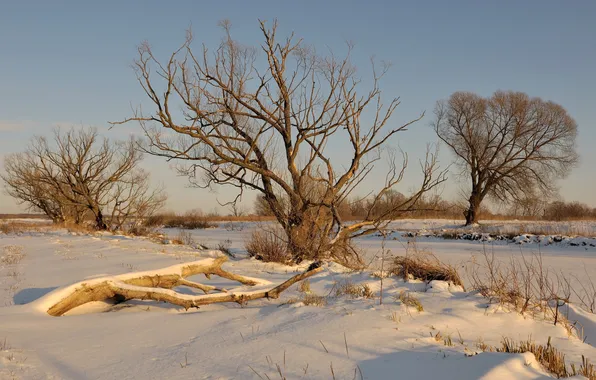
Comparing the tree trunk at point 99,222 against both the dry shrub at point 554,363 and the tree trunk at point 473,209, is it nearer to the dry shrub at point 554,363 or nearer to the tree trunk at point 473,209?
the tree trunk at point 473,209

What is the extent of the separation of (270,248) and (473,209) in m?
22.7

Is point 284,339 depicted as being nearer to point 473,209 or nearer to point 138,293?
point 138,293

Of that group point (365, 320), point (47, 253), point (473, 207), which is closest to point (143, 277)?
point (365, 320)

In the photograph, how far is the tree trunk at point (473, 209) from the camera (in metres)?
30.4

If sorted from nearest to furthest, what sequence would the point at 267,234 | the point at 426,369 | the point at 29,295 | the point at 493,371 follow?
the point at 493,371 < the point at 426,369 < the point at 29,295 < the point at 267,234

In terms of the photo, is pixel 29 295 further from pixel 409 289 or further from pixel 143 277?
pixel 409 289

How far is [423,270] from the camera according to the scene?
7203 mm

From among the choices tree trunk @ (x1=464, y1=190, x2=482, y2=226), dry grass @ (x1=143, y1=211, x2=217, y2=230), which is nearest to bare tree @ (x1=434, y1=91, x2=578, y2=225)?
tree trunk @ (x1=464, y1=190, x2=482, y2=226)

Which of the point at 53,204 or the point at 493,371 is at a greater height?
the point at 53,204

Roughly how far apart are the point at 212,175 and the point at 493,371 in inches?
398

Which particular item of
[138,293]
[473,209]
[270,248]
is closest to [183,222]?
[473,209]

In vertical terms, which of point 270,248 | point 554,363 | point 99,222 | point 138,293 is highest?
point 99,222

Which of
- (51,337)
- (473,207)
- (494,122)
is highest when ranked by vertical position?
(494,122)

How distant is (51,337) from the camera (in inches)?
157
